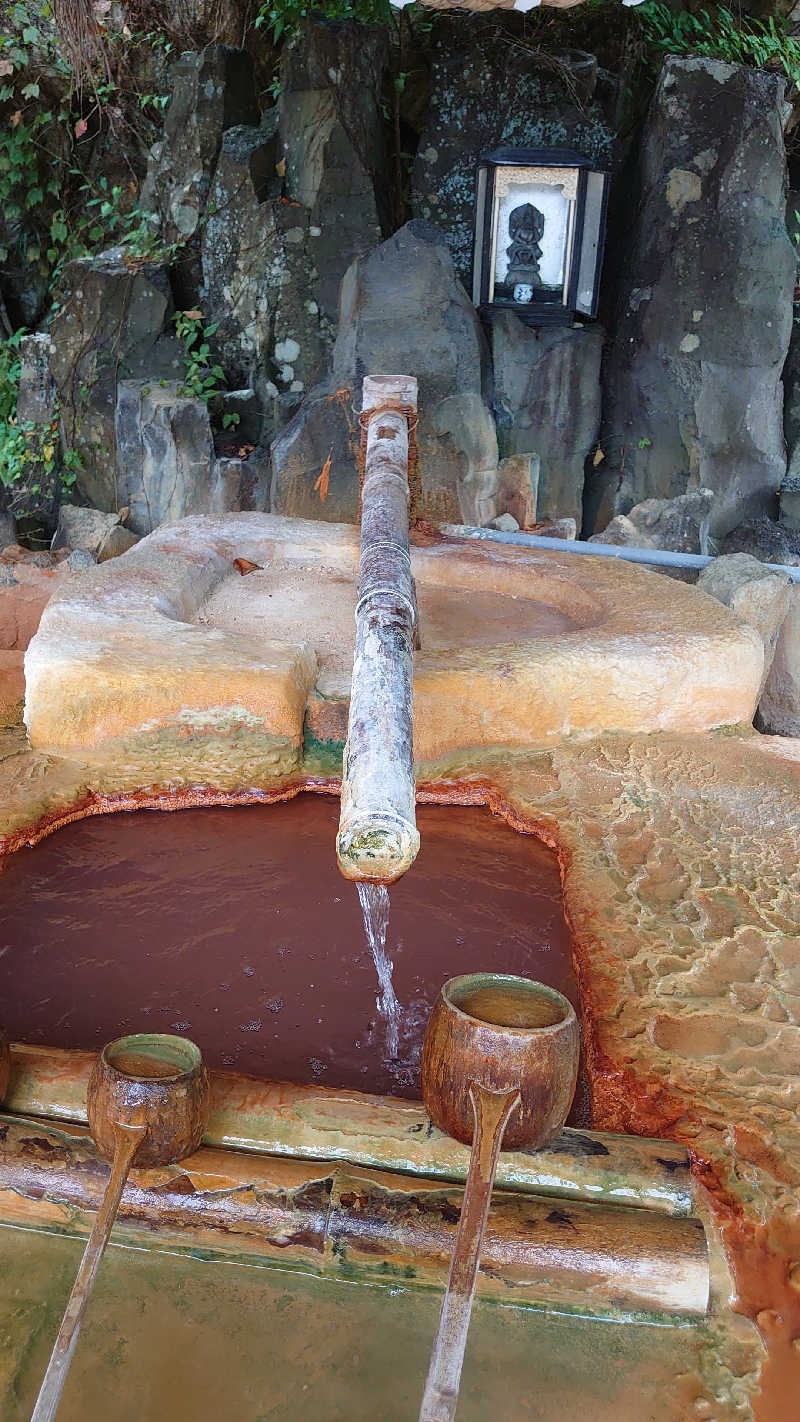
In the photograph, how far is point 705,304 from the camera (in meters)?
8.16

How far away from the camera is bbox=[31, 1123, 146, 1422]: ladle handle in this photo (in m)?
1.46

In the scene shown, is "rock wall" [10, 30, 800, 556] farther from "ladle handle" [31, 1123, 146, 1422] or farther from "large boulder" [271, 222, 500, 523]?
"ladle handle" [31, 1123, 146, 1422]

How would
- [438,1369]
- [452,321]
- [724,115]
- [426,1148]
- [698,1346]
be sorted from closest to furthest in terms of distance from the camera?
[438,1369] → [698,1346] → [426,1148] → [452,321] → [724,115]

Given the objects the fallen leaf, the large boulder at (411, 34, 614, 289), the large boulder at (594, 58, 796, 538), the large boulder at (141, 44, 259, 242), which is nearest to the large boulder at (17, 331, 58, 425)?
the large boulder at (141, 44, 259, 242)

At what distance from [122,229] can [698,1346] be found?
1018 centimetres

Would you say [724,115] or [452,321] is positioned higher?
[724,115]

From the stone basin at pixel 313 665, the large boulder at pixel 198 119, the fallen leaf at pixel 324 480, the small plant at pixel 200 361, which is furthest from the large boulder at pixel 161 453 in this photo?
the stone basin at pixel 313 665

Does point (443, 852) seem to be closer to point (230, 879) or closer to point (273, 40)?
point (230, 879)

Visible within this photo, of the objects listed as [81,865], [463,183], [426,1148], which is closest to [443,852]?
[81,865]

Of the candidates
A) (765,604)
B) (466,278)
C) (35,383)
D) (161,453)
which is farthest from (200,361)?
(765,604)

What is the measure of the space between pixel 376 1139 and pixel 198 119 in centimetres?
908

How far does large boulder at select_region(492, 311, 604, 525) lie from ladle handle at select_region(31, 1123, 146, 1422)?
7.01 metres

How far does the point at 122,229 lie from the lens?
967 centimetres

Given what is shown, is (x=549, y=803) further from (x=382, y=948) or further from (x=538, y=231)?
(x=538, y=231)
